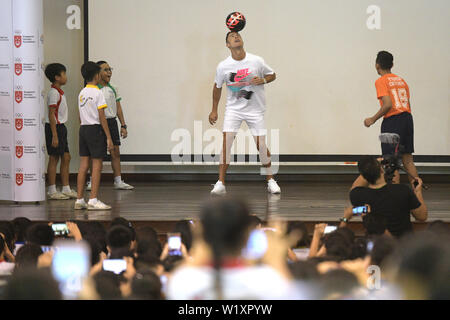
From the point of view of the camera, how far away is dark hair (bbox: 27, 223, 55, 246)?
9.76 ft

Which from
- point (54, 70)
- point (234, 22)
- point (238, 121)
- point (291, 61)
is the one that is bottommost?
point (238, 121)

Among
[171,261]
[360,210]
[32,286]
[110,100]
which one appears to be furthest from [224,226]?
[110,100]

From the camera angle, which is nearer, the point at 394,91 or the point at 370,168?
the point at 370,168

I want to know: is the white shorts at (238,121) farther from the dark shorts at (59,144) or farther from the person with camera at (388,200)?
the person with camera at (388,200)

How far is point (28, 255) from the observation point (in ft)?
8.80

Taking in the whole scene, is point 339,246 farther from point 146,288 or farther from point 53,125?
point 53,125

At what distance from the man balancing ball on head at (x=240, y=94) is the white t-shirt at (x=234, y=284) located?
3.59 metres

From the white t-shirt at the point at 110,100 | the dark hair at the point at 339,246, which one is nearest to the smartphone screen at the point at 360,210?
the dark hair at the point at 339,246

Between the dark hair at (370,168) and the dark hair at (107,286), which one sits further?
the dark hair at (370,168)

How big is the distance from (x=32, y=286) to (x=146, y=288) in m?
0.65

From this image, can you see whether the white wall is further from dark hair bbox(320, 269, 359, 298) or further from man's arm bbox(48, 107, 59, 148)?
dark hair bbox(320, 269, 359, 298)

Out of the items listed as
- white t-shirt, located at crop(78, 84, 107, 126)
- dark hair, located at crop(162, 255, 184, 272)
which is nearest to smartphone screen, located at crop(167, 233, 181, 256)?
dark hair, located at crop(162, 255, 184, 272)

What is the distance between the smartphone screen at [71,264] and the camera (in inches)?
84.3
